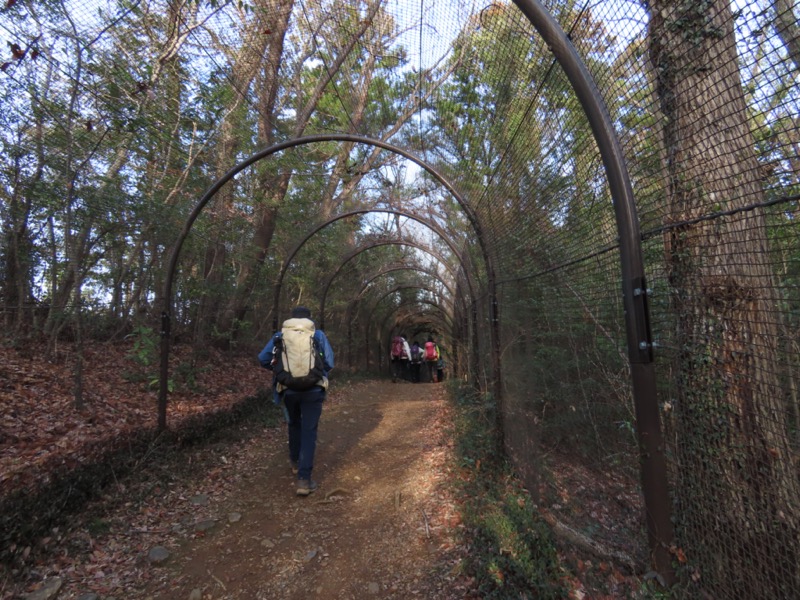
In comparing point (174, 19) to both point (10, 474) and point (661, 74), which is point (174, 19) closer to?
point (10, 474)

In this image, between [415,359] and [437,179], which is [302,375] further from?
[415,359]

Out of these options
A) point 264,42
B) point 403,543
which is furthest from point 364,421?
point 264,42

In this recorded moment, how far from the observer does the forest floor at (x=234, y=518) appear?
2727mm

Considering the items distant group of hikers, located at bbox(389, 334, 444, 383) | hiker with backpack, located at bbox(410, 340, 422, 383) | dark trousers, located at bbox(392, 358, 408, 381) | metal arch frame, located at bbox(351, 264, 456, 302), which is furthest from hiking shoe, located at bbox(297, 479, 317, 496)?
dark trousers, located at bbox(392, 358, 408, 381)

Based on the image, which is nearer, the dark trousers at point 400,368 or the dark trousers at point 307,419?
the dark trousers at point 307,419

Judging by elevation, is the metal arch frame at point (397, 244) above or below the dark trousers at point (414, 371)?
above

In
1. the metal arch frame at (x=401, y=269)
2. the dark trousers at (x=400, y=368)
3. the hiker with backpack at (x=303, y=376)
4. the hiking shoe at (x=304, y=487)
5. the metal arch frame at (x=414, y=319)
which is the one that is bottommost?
the hiking shoe at (x=304, y=487)

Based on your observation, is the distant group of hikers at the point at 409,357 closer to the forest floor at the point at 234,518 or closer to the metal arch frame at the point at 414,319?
the metal arch frame at the point at 414,319

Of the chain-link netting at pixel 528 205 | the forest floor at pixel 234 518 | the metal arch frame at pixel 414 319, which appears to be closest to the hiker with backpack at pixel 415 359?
the metal arch frame at pixel 414 319

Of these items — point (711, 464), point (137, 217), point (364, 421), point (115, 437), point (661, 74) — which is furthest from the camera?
point (364, 421)

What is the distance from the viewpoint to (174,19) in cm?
470

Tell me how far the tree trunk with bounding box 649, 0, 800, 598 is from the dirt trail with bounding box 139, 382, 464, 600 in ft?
5.37

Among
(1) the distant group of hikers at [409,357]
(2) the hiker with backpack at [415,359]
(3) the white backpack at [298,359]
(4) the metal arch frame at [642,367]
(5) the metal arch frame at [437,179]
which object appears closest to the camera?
(4) the metal arch frame at [642,367]

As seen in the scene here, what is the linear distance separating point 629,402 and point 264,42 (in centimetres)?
466
